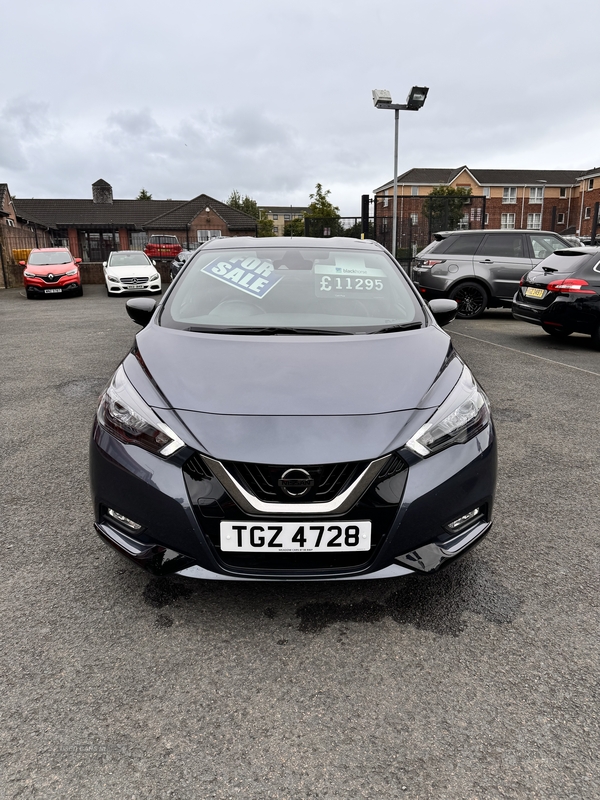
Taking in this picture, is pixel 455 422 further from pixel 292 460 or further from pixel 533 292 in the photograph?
pixel 533 292

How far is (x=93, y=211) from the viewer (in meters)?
62.9

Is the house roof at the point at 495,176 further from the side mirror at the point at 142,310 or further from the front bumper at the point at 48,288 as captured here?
the side mirror at the point at 142,310

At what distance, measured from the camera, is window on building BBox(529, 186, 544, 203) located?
7379 cm

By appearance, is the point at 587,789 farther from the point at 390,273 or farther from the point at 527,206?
the point at 527,206

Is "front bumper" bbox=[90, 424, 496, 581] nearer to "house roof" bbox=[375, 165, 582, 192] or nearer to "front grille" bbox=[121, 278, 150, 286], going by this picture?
"front grille" bbox=[121, 278, 150, 286]

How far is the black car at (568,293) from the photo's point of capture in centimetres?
850

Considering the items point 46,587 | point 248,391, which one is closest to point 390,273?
point 248,391

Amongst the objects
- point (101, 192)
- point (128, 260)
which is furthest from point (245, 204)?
point (128, 260)

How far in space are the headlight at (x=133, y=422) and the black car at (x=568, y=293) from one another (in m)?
7.59

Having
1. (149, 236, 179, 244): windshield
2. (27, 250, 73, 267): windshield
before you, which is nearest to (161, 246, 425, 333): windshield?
(27, 250, 73, 267): windshield

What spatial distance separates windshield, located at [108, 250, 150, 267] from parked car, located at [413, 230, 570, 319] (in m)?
11.6

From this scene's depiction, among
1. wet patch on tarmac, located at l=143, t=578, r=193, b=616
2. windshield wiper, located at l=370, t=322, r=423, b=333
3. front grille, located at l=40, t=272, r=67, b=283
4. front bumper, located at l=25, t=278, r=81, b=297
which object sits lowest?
front bumper, located at l=25, t=278, r=81, b=297

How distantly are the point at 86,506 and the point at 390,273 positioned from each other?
2.28 m

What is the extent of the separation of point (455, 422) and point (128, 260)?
66.3 ft
